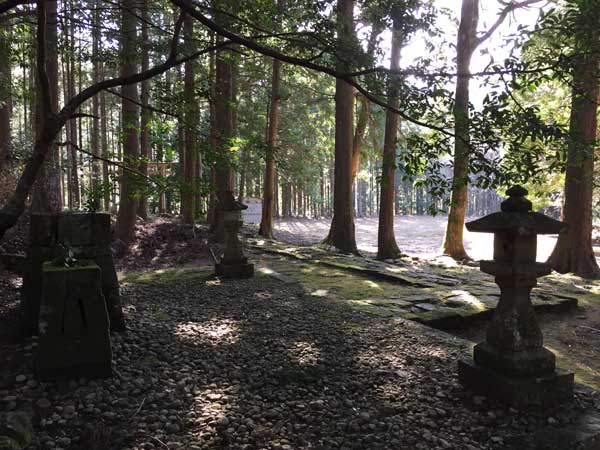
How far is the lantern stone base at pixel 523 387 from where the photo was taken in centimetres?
339

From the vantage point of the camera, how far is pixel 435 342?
4.80 metres

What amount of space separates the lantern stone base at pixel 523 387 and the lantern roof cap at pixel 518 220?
1.16 meters

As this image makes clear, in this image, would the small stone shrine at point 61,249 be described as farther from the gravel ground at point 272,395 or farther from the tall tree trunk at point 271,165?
the tall tree trunk at point 271,165

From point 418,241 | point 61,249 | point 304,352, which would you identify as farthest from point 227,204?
point 418,241

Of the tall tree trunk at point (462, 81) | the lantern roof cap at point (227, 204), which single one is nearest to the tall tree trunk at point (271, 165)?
the tall tree trunk at point (462, 81)

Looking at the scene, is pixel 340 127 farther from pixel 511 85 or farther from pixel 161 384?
pixel 161 384

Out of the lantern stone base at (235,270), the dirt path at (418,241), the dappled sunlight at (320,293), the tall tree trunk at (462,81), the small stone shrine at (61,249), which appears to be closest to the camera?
the small stone shrine at (61,249)

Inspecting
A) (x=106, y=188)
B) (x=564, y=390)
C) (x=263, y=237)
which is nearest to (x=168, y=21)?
(x=263, y=237)

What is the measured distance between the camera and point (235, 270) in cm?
828

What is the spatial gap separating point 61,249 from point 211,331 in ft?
5.91

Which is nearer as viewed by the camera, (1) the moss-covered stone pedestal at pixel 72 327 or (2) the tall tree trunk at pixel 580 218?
(1) the moss-covered stone pedestal at pixel 72 327

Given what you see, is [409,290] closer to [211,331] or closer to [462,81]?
[211,331]

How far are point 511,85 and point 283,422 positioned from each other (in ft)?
10.7

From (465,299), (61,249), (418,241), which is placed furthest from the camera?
(418,241)
